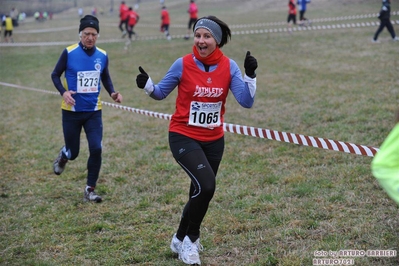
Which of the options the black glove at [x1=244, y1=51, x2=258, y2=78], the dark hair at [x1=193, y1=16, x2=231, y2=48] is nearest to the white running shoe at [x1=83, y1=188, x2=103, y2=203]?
the dark hair at [x1=193, y1=16, x2=231, y2=48]

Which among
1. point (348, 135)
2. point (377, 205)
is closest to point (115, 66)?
point (348, 135)

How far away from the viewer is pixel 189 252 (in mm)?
4496

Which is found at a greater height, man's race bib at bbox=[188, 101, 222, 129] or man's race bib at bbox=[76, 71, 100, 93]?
man's race bib at bbox=[188, 101, 222, 129]

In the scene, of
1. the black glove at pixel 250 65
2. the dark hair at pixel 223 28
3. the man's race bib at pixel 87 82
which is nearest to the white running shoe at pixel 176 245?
the black glove at pixel 250 65

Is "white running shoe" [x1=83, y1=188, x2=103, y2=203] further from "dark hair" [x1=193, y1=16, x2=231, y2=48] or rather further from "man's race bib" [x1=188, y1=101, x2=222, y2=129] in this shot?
"dark hair" [x1=193, y1=16, x2=231, y2=48]

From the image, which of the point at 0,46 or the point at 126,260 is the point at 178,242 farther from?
the point at 0,46

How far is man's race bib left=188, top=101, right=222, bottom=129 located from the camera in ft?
14.4

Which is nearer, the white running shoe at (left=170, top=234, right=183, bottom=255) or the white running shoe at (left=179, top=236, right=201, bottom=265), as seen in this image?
the white running shoe at (left=179, top=236, right=201, bottom=265)

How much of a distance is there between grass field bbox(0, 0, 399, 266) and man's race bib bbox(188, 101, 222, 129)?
1.30 metres

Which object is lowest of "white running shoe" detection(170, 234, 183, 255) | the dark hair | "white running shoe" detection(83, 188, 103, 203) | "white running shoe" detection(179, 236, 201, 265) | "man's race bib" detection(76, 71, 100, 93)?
"white running shoe" detection(83, 188, 103, 203)

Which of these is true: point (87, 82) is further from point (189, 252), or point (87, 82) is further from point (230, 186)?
point (189, 252)

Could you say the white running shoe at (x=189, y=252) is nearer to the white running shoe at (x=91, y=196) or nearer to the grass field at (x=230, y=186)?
the grass field at (x=230, y=186)

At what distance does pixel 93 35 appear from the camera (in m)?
6.23

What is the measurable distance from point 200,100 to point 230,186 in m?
2.63
